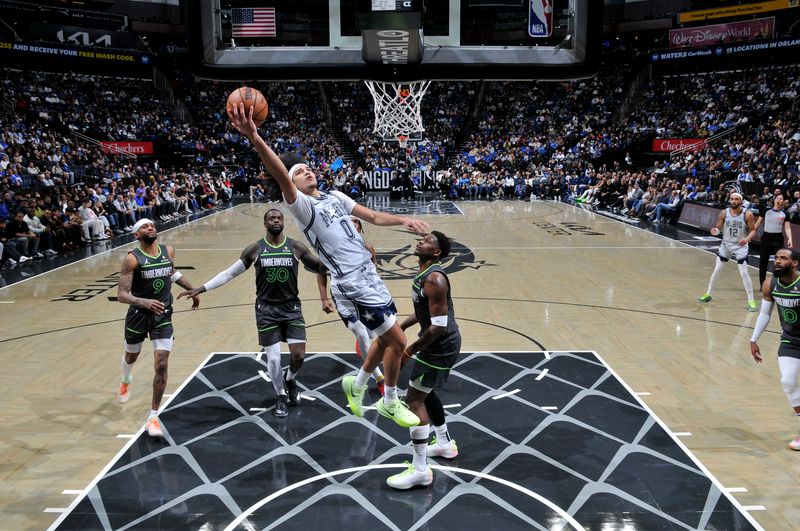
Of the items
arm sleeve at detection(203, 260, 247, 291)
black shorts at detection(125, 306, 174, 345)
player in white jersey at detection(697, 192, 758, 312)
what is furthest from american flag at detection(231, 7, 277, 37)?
player in white jersey at detection(697, 192, 758, 312)

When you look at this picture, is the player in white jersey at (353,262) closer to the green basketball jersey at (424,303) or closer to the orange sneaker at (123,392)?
the green basketball jersey at (424,303)

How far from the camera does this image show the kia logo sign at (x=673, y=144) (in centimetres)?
2964

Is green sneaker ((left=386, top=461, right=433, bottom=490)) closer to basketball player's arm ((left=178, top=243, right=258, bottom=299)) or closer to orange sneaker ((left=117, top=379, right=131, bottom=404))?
basketball player's arm ((left=178, top=243, right=258, bottom=299))

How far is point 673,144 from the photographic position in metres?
30.1

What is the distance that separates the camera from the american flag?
8.89 meters

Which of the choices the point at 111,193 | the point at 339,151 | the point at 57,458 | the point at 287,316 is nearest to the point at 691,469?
the point at 287,316

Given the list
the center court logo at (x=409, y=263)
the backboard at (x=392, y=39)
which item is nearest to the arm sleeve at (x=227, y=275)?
the backboard at (x=392, y=39)

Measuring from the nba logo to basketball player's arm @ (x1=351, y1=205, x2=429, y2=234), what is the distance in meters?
5.39

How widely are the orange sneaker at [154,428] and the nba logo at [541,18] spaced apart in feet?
22.3

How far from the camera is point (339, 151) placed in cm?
3431

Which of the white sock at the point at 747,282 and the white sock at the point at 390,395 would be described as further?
the white sock at the point at 747,282

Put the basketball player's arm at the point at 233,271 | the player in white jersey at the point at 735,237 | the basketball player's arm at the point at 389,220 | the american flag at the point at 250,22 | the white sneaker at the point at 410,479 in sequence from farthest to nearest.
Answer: the player in white jersey at the point at 735,237, the american flag at the point at 250,22, the basketball player's arm at the point at 233,271, the white sneaker at the point at 410,479, the basketball player's arm at the point at 389,220

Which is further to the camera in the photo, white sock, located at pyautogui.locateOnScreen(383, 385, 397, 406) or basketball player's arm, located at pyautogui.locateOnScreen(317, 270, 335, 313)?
basketball player's arm, located at pyautogui.locateOnScreen(317, 270, 335, 313)

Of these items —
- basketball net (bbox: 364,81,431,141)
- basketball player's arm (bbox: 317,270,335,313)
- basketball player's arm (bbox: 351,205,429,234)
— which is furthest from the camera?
basketball net (bbox: 364,81,431,141)
